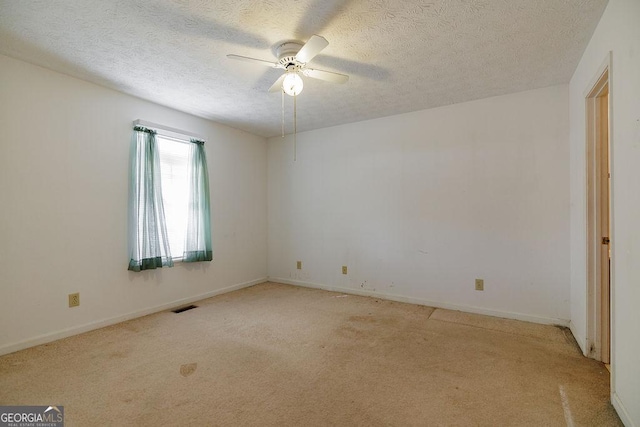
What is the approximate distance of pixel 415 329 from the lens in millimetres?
2809

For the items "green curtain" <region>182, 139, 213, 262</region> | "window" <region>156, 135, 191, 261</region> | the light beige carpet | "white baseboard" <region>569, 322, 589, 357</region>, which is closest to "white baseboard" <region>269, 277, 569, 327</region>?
the light beige carpet

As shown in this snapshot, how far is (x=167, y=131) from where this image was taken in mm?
3453

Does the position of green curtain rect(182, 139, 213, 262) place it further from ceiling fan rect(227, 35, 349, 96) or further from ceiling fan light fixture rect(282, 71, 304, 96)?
ceiling fan light fixture rect(282, 71, 304, 96)

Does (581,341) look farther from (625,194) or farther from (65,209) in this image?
(65,209)

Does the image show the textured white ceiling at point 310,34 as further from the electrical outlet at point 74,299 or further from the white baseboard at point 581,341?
the white baseboard at point 581,341

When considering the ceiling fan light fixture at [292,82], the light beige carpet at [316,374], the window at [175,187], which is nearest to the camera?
the light beige carpet at [316,374]

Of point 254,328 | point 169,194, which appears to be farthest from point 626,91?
point 169,194

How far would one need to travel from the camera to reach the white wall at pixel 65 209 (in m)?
2.37

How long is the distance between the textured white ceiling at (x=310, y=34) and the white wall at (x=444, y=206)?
43cm

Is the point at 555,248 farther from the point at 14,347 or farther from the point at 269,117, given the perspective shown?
the point at 14,347

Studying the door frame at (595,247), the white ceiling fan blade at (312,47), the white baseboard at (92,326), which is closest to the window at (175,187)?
the white baseboard at (92,326)

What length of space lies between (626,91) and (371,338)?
233 centimetres

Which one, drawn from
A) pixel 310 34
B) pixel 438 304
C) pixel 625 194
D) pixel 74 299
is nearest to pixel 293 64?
pixel 310 34

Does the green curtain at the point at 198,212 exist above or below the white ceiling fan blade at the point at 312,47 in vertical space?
below
